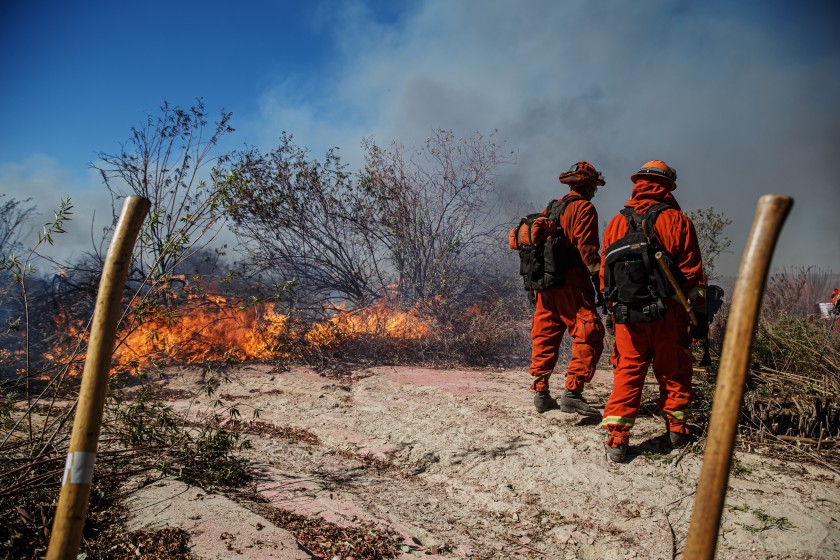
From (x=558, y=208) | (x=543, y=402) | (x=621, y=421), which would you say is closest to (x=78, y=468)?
(x=621, y=421)

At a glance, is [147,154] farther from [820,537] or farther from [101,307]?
[820,537]

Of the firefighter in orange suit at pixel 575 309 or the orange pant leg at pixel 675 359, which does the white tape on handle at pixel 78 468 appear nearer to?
the orange pant leg at pixel 675 359

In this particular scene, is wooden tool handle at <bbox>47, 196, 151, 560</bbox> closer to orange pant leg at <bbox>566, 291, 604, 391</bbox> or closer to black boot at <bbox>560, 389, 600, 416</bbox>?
orange pant leg at <bbox>566, 291, 604, 391</bbox>

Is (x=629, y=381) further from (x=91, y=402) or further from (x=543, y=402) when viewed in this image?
(x=91, y=402)

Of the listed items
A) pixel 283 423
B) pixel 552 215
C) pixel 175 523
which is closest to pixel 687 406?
pixel 552 215

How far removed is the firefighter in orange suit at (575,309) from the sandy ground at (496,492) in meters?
0.28

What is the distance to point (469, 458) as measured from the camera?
156 inches

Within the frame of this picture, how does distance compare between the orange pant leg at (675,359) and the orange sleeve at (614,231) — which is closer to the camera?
the orange pant leg at (675,359)

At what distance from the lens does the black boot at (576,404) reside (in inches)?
172

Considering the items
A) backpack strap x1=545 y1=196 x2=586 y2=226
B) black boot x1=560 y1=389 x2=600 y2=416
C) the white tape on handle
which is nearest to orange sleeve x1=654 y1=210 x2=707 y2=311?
backpack strap x1=545 y1=196 x2=586 y2=226

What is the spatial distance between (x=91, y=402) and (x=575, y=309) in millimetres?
3701

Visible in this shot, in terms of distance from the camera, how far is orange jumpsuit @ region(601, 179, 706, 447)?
3553mm

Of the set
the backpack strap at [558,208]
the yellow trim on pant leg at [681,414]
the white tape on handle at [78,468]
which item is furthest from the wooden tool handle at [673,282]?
the white tape on handle at [78,468]

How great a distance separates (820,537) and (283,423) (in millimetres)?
4118
